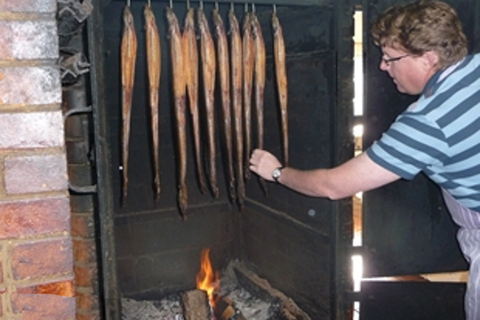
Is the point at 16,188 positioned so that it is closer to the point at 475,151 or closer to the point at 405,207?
the point at 475,151

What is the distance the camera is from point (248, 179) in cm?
279

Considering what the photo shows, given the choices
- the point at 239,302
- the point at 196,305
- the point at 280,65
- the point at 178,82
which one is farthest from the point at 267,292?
the point at 178,82

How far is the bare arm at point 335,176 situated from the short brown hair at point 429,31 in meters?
0.48

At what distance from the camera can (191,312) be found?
314 cm

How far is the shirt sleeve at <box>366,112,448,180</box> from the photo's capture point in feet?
5.93

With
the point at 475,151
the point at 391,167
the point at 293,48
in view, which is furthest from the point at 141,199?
the point at 475,151

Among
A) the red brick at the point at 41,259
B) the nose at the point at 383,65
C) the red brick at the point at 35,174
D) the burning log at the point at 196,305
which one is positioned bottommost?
the burning log at the point at 196,305

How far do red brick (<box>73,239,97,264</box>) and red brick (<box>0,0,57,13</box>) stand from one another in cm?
140

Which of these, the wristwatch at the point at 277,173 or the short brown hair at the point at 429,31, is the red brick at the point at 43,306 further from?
the short brown hair at the point at 429,31

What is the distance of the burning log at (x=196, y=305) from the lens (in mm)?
3136

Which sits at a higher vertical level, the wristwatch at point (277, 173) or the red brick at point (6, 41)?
the red brick at point (6, 41)

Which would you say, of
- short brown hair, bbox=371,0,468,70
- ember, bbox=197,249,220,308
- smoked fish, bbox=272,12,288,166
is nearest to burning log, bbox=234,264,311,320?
ember, bbox=197,249,220,308

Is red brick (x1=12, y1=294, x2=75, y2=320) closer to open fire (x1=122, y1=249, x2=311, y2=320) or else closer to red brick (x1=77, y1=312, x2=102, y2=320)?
red brick (x1=77, y1=312, x2=102, y2=320)

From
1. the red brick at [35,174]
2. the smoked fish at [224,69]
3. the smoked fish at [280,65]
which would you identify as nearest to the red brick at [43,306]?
the red brick at [35,174]
